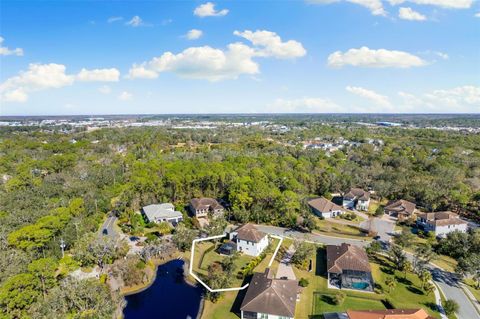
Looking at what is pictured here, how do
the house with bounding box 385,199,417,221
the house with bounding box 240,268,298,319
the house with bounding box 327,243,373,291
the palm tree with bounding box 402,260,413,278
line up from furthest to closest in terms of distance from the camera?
the house with bounding box 385,199,417,221
the palm tree with bounding box 402,260,413,278
the house with bounding box 327,243,373,291
the house with bounding box 240,268,298,319

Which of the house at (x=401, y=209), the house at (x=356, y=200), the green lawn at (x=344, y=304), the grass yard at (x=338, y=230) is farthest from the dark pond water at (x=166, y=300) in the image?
the house at (x=401, y=209)

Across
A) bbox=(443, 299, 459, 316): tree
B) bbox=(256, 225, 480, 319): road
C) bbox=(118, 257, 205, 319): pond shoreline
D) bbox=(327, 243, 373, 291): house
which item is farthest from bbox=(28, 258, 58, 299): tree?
bbox=(443, 299, 459, 316): tree

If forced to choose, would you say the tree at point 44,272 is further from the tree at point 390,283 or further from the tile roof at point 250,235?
the tree at point 390,283

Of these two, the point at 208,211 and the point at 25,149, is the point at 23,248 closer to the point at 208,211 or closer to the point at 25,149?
the point at 208,211

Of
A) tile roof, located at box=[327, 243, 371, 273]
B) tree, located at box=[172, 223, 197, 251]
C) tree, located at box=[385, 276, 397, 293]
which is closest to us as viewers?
tree, located at box=[385, 276, 397, 293]

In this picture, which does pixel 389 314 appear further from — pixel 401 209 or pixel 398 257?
pixel 401 209

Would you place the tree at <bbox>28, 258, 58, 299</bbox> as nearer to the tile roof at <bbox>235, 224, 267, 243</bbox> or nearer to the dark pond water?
the dark pond water
